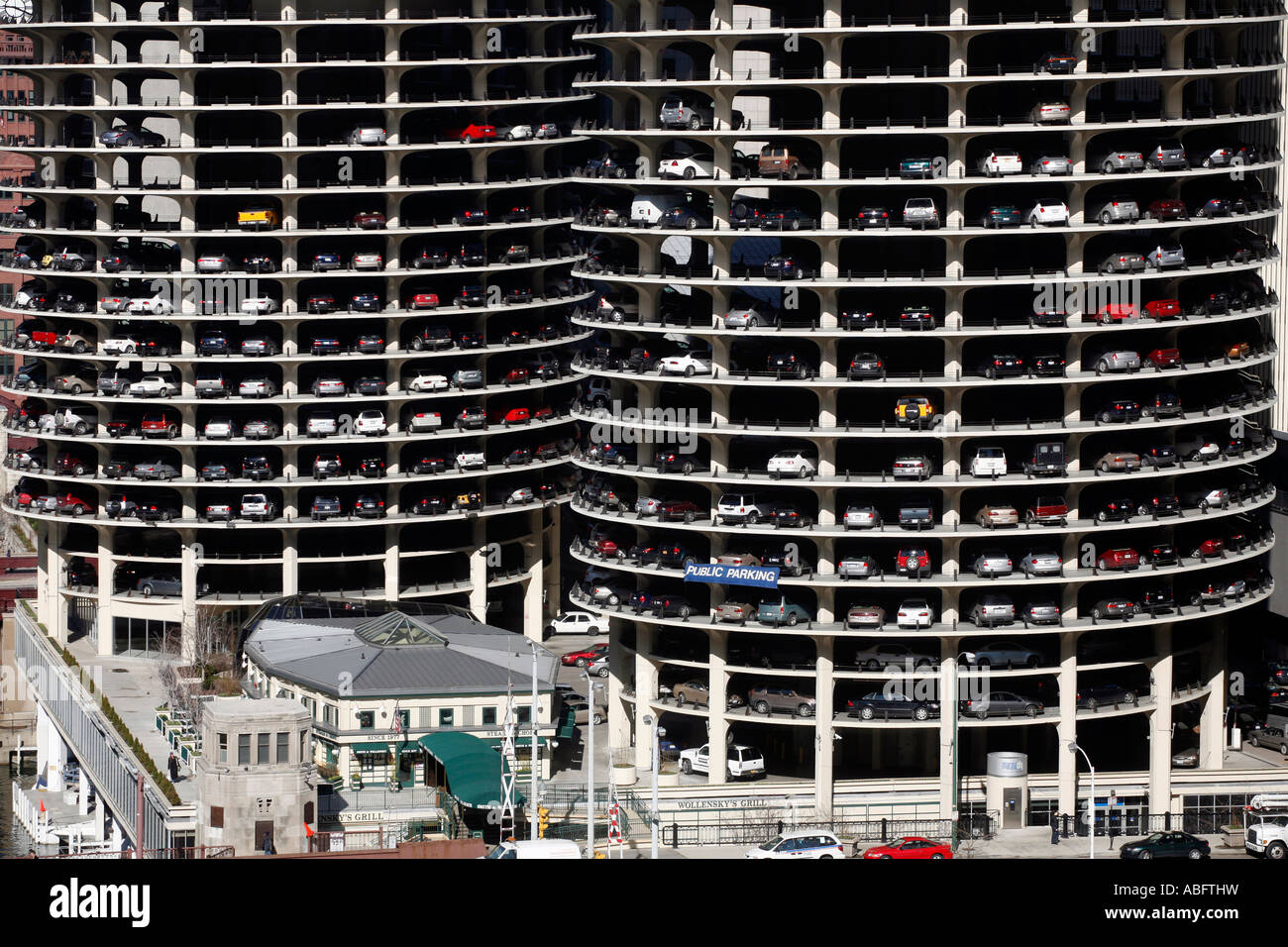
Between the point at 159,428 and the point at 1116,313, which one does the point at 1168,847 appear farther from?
the point at 159,428

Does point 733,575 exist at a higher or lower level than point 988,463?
lower

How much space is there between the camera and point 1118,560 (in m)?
128

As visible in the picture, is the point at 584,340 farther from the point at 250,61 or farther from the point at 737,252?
the point at 737,252

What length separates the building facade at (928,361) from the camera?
405 feet

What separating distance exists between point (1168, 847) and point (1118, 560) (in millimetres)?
19124

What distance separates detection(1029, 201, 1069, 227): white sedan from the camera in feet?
403

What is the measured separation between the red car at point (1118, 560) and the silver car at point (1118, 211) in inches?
736

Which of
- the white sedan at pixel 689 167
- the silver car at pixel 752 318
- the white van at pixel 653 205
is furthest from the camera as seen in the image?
the white van at pixel 653 205

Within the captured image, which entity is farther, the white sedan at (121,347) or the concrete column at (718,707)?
the white sedan at (121,347)

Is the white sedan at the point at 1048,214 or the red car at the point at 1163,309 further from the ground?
the white sedan at the point at 1048,214

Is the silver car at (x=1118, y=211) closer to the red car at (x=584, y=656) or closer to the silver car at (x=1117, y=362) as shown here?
the silver car at (x=1117, y=362)

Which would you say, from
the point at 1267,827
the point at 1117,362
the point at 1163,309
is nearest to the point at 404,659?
the point at 1117,362

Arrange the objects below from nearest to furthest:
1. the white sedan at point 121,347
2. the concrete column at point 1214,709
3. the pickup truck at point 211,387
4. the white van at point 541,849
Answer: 1. the white van at point 541,849
2. the concrete column at point 1214,709
3. the pickup truck at point 211,387
4. the white sedan at point 121,347

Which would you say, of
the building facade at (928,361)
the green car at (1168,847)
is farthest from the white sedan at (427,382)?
the green car at (1168,847)
